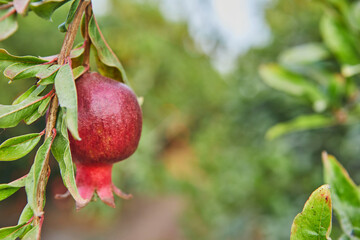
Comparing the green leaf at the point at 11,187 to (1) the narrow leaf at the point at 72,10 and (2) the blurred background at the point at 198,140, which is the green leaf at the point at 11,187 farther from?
(2) the blurred background at the point at 198,140

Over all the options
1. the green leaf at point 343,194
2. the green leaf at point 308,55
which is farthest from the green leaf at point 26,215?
the green leaf at point 308,55

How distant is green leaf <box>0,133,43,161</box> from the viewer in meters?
0.32

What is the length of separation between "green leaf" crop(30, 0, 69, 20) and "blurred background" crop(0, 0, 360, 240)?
1102 millimetres

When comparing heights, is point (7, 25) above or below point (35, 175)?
above

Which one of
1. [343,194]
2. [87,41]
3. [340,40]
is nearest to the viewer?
[87,41]

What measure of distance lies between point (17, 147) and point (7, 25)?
0.11m

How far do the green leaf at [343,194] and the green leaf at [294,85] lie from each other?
1.09 ft

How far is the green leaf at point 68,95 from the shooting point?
0.89ft

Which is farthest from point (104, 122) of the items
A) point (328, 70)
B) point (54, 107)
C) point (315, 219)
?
point (328, 70)

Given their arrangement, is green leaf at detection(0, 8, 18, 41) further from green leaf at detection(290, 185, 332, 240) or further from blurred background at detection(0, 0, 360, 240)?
blurred background at detection(0, 0, 360, 240)

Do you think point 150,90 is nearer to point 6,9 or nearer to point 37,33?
point 37,33

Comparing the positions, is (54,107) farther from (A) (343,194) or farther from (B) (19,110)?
(A) (343,194)

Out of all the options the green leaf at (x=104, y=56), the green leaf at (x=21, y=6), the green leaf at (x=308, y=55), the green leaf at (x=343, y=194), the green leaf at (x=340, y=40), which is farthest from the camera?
the green leaf at (x=308, y=55)

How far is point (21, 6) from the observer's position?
0.27 m
